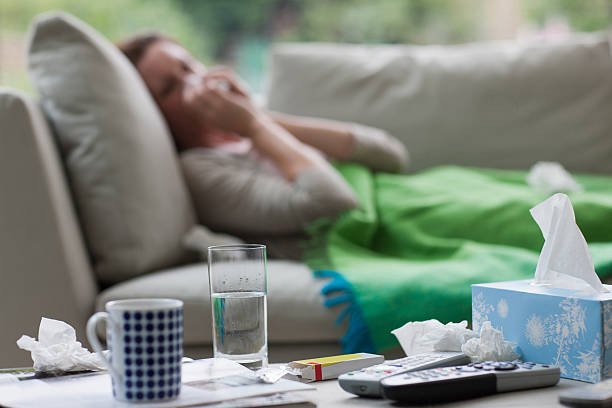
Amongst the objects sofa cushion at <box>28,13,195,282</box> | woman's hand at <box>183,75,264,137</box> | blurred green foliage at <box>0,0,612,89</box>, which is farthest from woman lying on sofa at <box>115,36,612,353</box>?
blurred green foliage at <box>0,0,612,89</box>

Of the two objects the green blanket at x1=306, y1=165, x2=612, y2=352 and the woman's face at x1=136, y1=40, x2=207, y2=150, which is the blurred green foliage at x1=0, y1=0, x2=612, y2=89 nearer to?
the woman's face at x1=136, y1=40, x2=207, y2=150

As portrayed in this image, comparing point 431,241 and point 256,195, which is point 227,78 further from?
point 431,241

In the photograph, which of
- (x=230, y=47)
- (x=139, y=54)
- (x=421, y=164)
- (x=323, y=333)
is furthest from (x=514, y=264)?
(x=230, y=47)

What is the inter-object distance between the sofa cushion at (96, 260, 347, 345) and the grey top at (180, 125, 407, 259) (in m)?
0.24

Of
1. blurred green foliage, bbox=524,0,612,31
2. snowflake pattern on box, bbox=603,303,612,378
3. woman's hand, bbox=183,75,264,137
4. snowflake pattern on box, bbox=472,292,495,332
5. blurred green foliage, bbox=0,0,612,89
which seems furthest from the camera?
blurred green foliage, bbox=0,0,612,89

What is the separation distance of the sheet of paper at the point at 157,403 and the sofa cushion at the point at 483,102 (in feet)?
4.63

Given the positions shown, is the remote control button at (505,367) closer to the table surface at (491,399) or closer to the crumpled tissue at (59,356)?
the table surface at (491,399)

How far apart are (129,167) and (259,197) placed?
29 cm

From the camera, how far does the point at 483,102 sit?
2.05 meters

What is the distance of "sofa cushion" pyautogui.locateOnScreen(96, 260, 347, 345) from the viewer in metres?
1.32

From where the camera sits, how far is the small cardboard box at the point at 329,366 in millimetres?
744

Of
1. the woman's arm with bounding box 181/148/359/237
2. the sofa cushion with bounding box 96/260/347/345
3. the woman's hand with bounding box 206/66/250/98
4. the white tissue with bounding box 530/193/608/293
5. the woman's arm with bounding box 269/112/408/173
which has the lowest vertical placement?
the sofa cushion with bounding box 96/260/347/345

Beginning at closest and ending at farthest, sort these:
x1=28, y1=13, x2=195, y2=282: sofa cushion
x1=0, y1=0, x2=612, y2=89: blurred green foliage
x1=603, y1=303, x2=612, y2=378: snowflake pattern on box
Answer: x1=603, y1=303, x2=612, y2=378: snowflake pattern on box, x1=28, y1=13, x2=195, y2=282: sofa cushion, x1=0, y1=0, x2=612, y2=89: blurred green foliage

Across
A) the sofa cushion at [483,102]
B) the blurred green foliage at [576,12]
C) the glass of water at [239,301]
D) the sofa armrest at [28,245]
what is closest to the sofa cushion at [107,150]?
the sofa armrest at [28,245]
